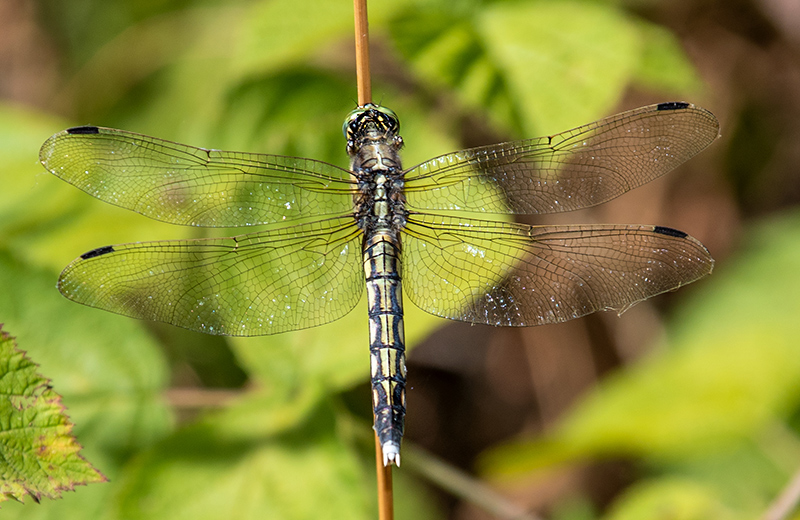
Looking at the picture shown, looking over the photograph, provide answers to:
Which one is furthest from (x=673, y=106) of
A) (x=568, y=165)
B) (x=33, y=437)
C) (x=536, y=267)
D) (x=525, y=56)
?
(x=33, y=437)

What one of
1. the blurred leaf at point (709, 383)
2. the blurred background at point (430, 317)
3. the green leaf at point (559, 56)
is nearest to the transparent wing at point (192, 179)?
the blurred background at point (430, 317)

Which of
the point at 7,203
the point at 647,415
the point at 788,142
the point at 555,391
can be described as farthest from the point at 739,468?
the point at 7,203

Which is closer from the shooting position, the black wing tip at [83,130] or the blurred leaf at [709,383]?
the black wing tip at [83,130]

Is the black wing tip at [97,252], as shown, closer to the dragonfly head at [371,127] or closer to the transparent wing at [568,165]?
the dragonfly head at [371,127]

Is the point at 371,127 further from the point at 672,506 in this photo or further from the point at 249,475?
the point at 672,506

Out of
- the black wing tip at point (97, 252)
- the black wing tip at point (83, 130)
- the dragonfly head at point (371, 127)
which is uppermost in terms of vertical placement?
the dragonfly head at point (371, 127)

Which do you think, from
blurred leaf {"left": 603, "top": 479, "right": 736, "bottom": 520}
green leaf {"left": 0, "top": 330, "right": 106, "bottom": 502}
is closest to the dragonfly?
green leaf {"left": 0, "top": 330, "right": 106, "bottom": 502}

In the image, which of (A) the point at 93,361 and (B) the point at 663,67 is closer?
(A) the point at 93,361
